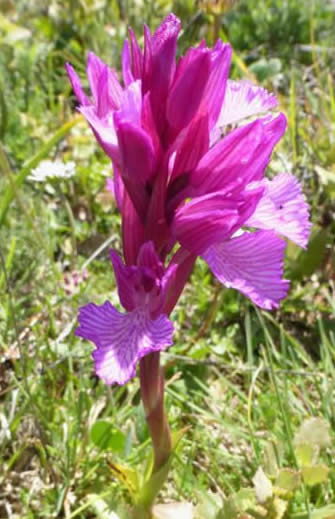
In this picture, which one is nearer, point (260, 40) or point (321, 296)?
point (321, 296)

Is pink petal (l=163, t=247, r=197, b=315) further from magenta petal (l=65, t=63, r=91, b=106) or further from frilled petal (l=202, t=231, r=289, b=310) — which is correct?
magenta petal (l=65, t=63, r=91, b=106)

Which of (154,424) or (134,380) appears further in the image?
(134,380)

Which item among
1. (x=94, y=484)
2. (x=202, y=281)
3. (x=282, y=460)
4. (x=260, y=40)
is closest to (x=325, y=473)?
(x=282, y=460)

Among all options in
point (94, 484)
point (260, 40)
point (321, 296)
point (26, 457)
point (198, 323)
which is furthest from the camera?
Result: point (260, 40)

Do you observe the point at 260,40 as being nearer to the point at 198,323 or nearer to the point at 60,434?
the point at 198,323

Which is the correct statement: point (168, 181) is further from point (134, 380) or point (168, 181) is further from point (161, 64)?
point (134, 380)

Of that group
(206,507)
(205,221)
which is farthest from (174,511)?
(205,221)

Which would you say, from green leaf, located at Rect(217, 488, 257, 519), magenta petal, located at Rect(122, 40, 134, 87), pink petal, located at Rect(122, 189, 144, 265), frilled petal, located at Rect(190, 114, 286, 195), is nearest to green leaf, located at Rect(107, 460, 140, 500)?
green leaf, located at Rect(217, 488, 257, 519)

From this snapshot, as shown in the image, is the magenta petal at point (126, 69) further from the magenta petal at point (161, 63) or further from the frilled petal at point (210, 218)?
the frilled petal at point (210, 218)
